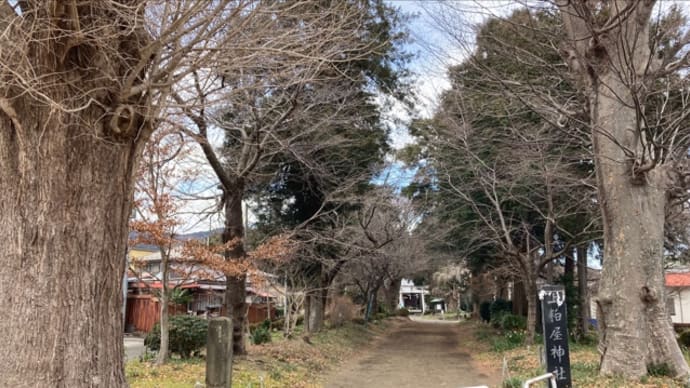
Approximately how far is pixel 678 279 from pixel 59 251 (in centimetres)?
3363

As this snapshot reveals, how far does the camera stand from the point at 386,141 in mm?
16469

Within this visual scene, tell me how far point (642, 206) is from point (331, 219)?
10.2 metres

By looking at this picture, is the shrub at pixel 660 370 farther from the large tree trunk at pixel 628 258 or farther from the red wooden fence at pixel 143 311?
the red wooden fence at pixel 143 311

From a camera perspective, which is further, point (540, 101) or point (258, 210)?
point (258, 210)

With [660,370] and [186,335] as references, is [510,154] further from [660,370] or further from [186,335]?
[186,335]

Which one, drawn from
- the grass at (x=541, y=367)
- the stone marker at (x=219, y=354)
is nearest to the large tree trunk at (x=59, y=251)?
the stone marker at (x=219, y=354)

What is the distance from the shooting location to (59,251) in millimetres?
4195

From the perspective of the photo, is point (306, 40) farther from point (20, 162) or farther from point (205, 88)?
point (20, 162)

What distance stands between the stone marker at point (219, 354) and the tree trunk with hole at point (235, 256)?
4.58 metres

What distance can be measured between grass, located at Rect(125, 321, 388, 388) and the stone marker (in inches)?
48.0

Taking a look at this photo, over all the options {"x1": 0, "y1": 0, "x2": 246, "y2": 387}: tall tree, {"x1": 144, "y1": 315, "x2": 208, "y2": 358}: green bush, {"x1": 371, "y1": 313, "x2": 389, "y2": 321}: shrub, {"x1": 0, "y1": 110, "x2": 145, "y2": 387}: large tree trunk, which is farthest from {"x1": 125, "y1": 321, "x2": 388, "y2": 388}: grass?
{"x1": 371, "y1": 313, "x2": 389, "y2": 321}: shrub

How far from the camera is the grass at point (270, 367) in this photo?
8.43 metres

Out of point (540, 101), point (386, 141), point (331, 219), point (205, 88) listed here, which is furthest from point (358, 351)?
point (205, 88)

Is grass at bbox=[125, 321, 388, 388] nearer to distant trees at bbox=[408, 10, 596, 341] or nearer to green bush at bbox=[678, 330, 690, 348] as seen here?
distant trees at bbox=[408, 10, 596, 341]
